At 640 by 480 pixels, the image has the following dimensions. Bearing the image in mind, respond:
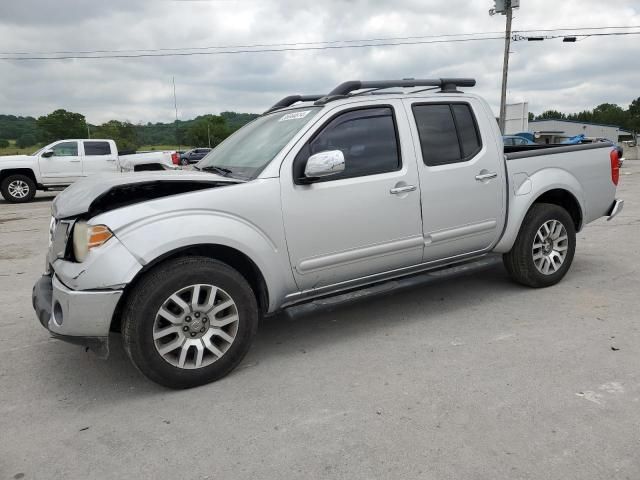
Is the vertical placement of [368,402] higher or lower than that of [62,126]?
lower

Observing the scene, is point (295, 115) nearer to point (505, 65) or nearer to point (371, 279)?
point (371, 279)

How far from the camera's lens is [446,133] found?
421cm

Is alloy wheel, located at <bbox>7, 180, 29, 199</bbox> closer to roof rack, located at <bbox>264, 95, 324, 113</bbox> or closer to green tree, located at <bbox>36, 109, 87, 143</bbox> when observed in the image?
roof rack, located at <bbox>264, 95, 324, 113</bbox>

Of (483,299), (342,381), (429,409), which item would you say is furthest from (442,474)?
(483,299)

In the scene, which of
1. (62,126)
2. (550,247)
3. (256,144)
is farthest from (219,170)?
(62,126)

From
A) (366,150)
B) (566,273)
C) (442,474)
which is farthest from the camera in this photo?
(566,273)

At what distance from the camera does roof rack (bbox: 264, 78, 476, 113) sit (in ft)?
13.0

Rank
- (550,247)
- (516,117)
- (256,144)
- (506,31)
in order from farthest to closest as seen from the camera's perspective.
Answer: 1. (516,117)
2. (506,31)
3. (550,247)
4. (256,144)

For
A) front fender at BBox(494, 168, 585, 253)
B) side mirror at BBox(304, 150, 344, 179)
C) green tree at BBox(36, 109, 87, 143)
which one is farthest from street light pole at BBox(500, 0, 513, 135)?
green tree at BBox(36, 109, 87, 143)

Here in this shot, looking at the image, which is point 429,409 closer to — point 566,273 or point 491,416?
point 491,416

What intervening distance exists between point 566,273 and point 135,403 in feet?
13.8

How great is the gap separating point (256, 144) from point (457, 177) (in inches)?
62.6

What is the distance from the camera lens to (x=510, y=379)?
3143 millimetres

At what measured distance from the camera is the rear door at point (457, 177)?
4.04m
